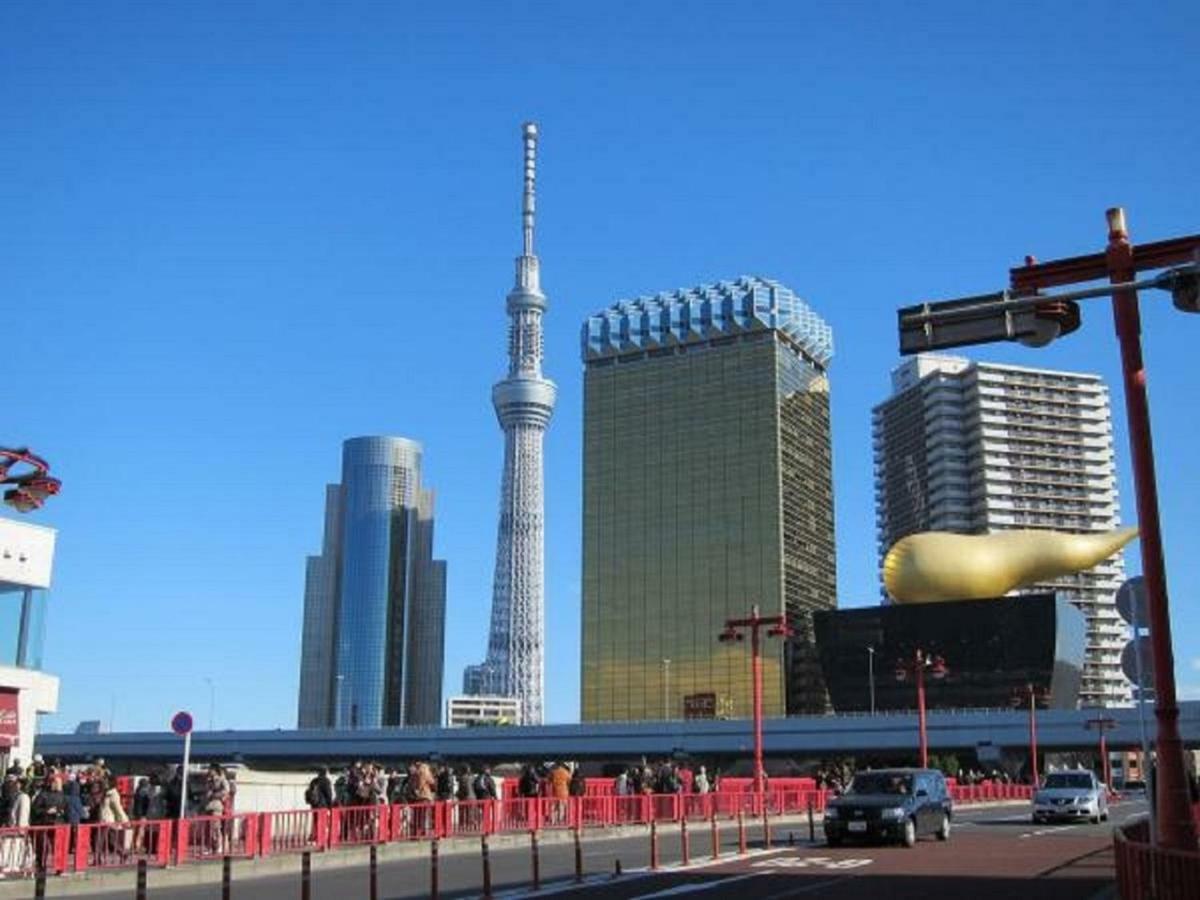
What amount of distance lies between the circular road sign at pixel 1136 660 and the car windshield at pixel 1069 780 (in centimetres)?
2647

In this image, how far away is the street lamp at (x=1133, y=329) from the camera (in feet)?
45.3

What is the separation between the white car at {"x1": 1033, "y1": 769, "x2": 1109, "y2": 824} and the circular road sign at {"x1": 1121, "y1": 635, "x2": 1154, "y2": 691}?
82.6ft

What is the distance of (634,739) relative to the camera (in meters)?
149

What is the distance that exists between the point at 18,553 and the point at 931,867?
26493 millimetres

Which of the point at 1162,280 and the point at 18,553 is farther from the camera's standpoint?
the point at 18,553

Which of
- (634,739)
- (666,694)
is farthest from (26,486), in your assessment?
(666,694)

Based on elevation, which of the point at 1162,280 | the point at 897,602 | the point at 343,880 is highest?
the point at 897,602

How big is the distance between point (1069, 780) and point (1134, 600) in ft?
91.5

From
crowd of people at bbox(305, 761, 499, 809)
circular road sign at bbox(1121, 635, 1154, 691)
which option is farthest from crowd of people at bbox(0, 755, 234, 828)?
circular road sign at bbox(1121, 635, 1154, 691)

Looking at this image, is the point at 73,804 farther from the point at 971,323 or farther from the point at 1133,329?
the point at 1133,329

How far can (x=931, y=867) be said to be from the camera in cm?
2288

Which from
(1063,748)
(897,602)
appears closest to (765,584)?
(897,602)

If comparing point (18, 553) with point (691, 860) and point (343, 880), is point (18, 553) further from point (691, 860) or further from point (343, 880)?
point (691, 860)

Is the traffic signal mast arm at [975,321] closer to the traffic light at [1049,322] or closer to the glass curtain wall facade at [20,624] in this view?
the traffic light at [1049,322]
